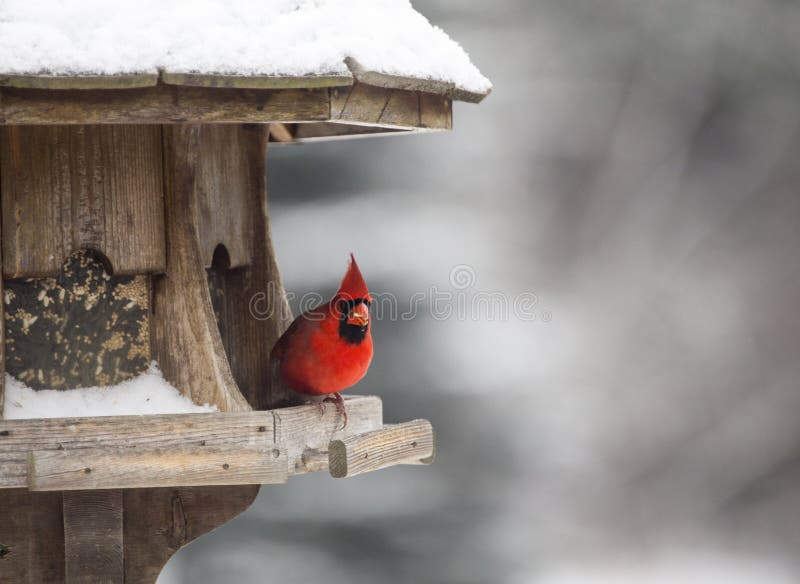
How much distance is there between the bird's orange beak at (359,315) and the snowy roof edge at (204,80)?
65 centimetres

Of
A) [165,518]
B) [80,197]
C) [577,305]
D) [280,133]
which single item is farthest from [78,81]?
[577,305]

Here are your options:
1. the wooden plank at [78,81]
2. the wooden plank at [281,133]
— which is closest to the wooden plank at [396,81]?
the wooden plank at [78,81]

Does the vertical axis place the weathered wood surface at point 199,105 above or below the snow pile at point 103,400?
above

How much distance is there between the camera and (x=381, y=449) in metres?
2.37

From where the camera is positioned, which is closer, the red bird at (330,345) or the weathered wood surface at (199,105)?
the weathered wood surface at (199,105)

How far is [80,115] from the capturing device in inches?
76.4

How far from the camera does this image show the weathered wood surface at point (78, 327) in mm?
2305

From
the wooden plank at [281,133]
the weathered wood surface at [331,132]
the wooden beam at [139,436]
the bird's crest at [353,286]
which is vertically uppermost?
the wooden plank at [281,133]

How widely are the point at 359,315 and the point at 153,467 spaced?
0.71 m

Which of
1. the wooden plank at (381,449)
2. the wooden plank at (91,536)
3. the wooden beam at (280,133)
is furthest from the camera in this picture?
the wooden beam at (280,133)

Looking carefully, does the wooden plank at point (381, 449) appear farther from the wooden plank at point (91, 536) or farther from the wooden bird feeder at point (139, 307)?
the wooden plank at point (91, 536)

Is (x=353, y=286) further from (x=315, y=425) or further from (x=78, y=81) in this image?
(x=78, y=81)

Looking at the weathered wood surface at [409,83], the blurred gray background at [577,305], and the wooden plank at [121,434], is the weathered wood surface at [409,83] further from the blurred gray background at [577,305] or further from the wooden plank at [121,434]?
the blurred gray background at [577,305]

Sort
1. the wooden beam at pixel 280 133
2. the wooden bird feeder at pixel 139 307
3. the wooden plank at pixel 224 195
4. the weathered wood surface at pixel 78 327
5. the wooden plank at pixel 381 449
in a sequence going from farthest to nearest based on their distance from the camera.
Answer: the wooden beam at pixel 280 133
the wooden plank at pixel 224 195
the weathered wood surface at pixel 78 327
the wooden plank at pixel 381 449
the wooden bird feeder at pixel 139 307
